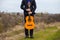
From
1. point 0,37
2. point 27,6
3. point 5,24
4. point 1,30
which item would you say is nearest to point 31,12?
point 27,6

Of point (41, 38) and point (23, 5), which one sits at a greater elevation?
point (23, 5)

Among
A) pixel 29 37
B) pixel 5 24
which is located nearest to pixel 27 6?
pixel 29 37

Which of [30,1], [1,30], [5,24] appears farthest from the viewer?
[5,24]

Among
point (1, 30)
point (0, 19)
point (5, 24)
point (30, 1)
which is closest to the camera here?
point (30, 1)

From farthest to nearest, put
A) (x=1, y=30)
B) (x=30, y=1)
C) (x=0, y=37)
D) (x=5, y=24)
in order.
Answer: (x=5, y=24)
(x=1, y=30)
(x=0, y=37)
(x=30, y=1)

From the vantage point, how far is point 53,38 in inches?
631

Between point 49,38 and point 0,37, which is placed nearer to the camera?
point 49,38

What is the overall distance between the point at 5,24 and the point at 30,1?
8.01 metres

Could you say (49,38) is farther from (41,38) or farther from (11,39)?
(11,39)

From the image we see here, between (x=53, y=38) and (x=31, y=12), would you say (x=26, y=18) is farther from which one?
(x=53, y=38)

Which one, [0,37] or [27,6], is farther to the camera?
[0,37]

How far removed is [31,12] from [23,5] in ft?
1.85

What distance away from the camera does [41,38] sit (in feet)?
53.3

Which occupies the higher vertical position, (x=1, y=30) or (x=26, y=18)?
(x=26, y=18)
